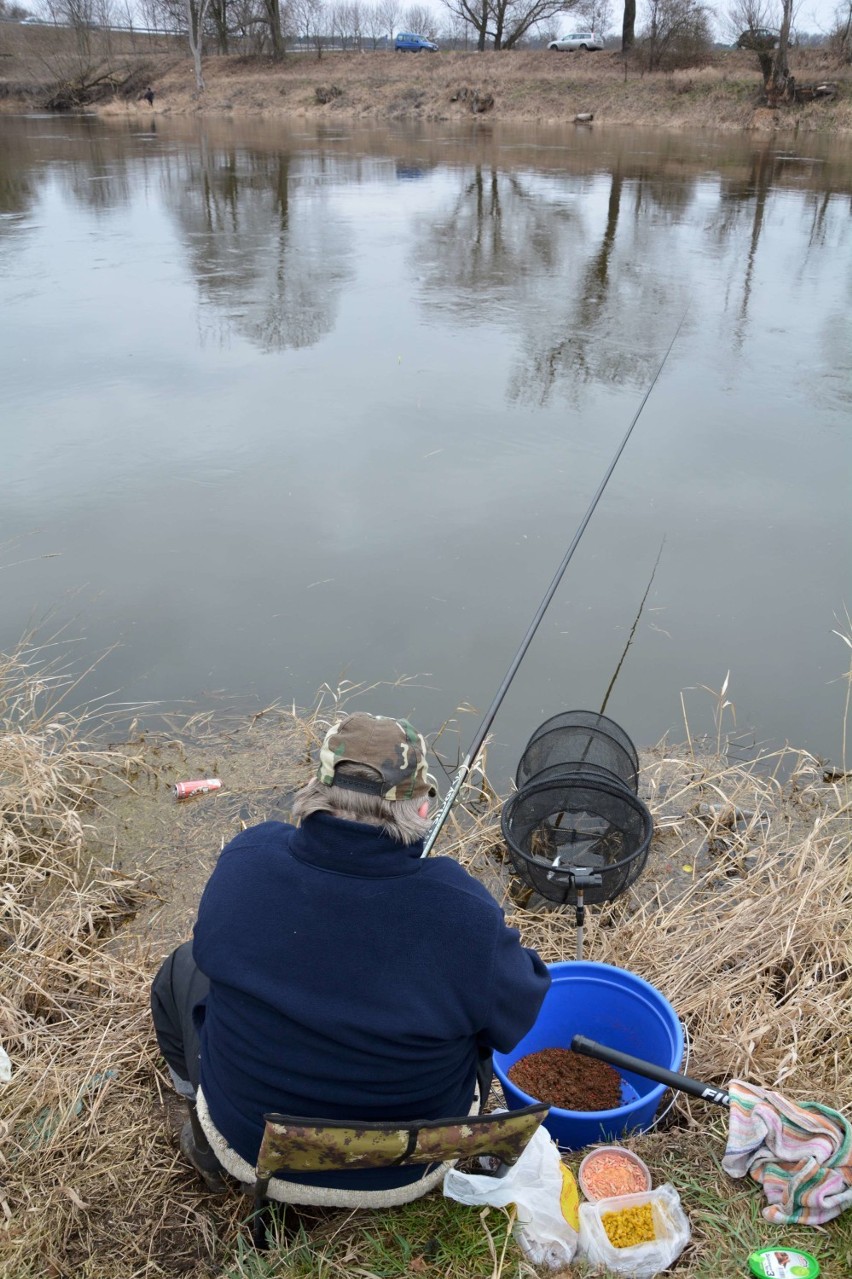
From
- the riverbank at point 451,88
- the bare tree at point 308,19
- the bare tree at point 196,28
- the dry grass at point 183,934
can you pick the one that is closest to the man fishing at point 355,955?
the dry grass at point 183,934

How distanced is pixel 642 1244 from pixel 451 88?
38868 millimetres

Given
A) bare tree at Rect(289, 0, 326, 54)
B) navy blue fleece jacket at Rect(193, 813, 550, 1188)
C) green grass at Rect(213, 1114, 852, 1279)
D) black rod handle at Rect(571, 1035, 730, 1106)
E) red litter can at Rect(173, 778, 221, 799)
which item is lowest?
red litter can at Rect(173, 778, 221, 799)

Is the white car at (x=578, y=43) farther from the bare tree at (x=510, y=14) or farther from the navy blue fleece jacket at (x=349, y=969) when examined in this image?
the navy blue fleece jacket at (x=349, y=969)

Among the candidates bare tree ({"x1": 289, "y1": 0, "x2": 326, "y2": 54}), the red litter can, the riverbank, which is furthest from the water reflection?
bare tree ({"x1": 289, "y1": 0, "x2": 326, "y2": 54})

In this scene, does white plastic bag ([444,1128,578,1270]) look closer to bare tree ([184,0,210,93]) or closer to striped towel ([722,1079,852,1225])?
striped towel ([722,1079,852,1225])

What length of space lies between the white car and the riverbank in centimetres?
140

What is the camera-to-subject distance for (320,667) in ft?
14.3

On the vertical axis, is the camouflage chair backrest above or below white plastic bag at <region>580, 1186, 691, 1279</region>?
above

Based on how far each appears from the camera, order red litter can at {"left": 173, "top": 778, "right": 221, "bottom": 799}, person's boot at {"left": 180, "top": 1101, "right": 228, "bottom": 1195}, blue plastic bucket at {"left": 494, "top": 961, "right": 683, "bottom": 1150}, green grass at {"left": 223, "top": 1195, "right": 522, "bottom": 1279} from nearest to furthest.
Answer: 1. green grass at {"left": 223, "top": 1195, "right": 522, "bottom": 1279}
2. person's boot at {"left": 180, "top": 1101, "right": 228, "bottom": 1195}
3. blue plastic bucket at {"left": 494, "top": 961, "right": 683, "bottom": 1150}
4. red litter can at {"left": 173, "top": 778, "right": 221, "bottom": 799}

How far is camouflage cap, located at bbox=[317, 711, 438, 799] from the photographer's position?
1551mm

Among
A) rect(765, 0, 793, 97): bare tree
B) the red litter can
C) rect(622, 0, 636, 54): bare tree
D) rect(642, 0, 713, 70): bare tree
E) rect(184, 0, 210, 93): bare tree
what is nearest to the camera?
the red litter can

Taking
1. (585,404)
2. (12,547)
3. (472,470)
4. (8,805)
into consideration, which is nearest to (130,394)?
(12,547)

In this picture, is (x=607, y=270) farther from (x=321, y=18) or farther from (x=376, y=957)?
(x=321, y=18)

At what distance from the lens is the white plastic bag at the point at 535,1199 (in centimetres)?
180
